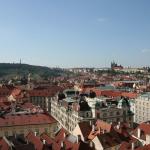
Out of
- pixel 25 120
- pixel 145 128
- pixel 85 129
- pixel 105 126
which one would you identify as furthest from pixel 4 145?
pixel 145 128

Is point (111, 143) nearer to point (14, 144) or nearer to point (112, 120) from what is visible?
point (14, 144)

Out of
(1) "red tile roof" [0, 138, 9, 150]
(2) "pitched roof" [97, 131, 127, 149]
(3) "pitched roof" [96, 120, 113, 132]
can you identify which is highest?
(3) "pitched roof" [96, 120, 113, 132]

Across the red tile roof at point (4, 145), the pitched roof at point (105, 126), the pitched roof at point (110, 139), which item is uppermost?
the pitched roof at point (105, 126)

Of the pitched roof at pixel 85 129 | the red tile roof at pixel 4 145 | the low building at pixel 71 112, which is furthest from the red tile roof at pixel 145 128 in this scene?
the red tile roof at pixel 4 145

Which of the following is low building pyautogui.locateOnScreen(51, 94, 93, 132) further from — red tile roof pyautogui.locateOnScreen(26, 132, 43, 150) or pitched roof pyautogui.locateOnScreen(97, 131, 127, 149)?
red tile roof pyautogui.locateOnScreen(26, 132, 43, 150)

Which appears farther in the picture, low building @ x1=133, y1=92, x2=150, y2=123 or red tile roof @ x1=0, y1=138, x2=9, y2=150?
low building @ x1=133, y1=92, x2=150, y2=123

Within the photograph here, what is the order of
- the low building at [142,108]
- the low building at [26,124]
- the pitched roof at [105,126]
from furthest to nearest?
the low building at [142,108] → the low building at [26,124] → the pitched roof at [105,126]

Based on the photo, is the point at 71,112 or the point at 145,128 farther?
the point at 71,112

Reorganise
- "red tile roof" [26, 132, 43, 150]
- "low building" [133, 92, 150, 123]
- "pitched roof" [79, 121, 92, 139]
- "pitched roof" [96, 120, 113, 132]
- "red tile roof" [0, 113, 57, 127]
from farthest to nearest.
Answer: "low building" [133, 92, 150, 123] < "red tile roof" [0, 113, 57, 127] < "pitched roof" [79, 121, 92, 139] < "pitched roof" [96, 120, 113, 132] < "red tile roof" [26, 132, 43, 150]

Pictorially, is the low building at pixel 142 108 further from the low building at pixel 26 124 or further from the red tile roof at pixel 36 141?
the red tile roof at pixel 36 141

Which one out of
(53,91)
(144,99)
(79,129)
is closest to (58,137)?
(79,129)

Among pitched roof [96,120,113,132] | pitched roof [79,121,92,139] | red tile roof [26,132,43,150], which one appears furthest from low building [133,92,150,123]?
red tile roof [26,132,43,150]

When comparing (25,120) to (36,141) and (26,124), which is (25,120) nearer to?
(26,124)
